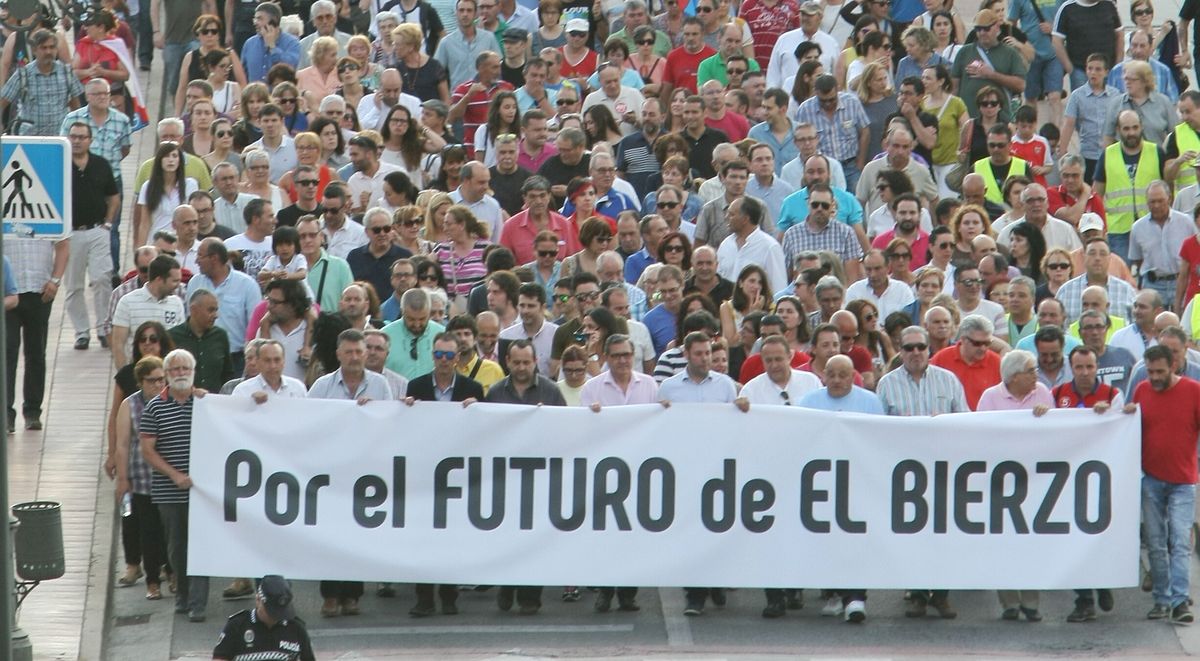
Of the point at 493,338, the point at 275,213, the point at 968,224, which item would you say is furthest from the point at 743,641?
the point at 275,213

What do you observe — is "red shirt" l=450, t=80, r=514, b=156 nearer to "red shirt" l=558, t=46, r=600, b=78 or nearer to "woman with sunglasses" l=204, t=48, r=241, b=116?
"red shirt" l=558, t=46, r=600, b=78

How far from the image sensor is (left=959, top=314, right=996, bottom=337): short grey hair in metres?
15.7

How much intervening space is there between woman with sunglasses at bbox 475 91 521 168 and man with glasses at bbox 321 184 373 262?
252 centimetres

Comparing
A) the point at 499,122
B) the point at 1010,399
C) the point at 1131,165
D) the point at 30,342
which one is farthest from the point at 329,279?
the point at 1131,165

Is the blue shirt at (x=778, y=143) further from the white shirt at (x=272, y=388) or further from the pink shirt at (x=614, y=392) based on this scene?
the white shirt at (x=272, y=388)

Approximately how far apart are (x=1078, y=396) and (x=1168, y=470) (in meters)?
0.76

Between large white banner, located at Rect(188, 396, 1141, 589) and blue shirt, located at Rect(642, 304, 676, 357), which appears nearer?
large white banner, located at Rect(188, 396, 1141, 589)

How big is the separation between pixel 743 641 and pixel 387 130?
7.76 metres

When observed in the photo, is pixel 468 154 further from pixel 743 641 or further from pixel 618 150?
pixel 743 641

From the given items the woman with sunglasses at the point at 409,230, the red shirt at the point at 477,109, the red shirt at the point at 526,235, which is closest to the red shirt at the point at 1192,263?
the red shirt at the point at 526,235

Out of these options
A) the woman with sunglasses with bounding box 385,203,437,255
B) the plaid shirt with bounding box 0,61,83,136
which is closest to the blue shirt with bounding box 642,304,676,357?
the woman with sunglasses with bounding box 385,203,437,255

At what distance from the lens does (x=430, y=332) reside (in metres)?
16.4

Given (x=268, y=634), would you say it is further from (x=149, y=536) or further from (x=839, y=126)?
(x=839, y=126)

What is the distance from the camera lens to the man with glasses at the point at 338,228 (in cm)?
1855
